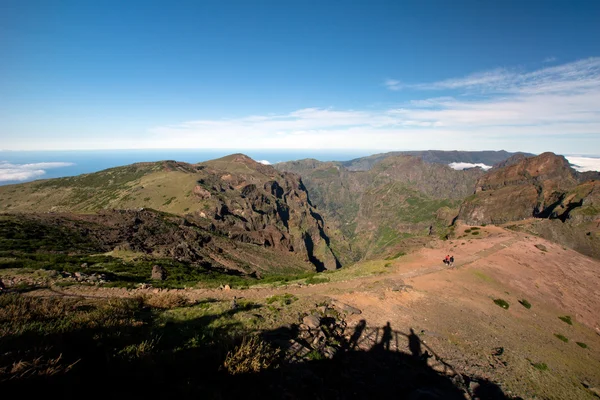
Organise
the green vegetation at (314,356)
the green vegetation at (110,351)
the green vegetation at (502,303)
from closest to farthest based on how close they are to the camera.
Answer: the green vegetation at (110,351), the green vegetation at (314,356), the green vegetation at (502,303)

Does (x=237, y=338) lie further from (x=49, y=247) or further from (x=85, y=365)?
(x=49, y=247)

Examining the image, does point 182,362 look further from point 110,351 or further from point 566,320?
point 566,320

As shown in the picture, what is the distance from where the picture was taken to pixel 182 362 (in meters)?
8.55

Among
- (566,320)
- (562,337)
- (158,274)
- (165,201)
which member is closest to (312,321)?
(562,337)

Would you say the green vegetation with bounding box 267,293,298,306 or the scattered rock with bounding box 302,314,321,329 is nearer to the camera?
the scattered rock with bounding box 302,314,321,329

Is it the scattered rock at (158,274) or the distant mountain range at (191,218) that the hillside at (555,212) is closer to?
the distant mountain range at (191,218)

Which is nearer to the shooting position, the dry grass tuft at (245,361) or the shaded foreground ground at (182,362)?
the shaded foreground ground at (182,362)

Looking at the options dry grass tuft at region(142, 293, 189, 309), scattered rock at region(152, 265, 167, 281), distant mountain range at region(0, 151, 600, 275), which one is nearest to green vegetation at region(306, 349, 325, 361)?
dry grass tuft at region(142, 293, 189, 309)

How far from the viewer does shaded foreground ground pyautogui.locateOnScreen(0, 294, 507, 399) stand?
251 inches

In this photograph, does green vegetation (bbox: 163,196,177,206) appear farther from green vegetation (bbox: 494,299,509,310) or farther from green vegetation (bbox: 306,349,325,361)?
green vegetation (bbox: 306,349,325,361)

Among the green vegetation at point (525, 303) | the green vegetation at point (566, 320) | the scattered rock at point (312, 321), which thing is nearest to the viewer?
the scattered rock at point (312, 321)

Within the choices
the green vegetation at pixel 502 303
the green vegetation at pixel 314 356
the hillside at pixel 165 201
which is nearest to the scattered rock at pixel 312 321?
the green vegetation at pixel 314 356

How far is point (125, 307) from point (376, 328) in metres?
14.9

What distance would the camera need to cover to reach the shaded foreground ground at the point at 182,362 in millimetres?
6379
